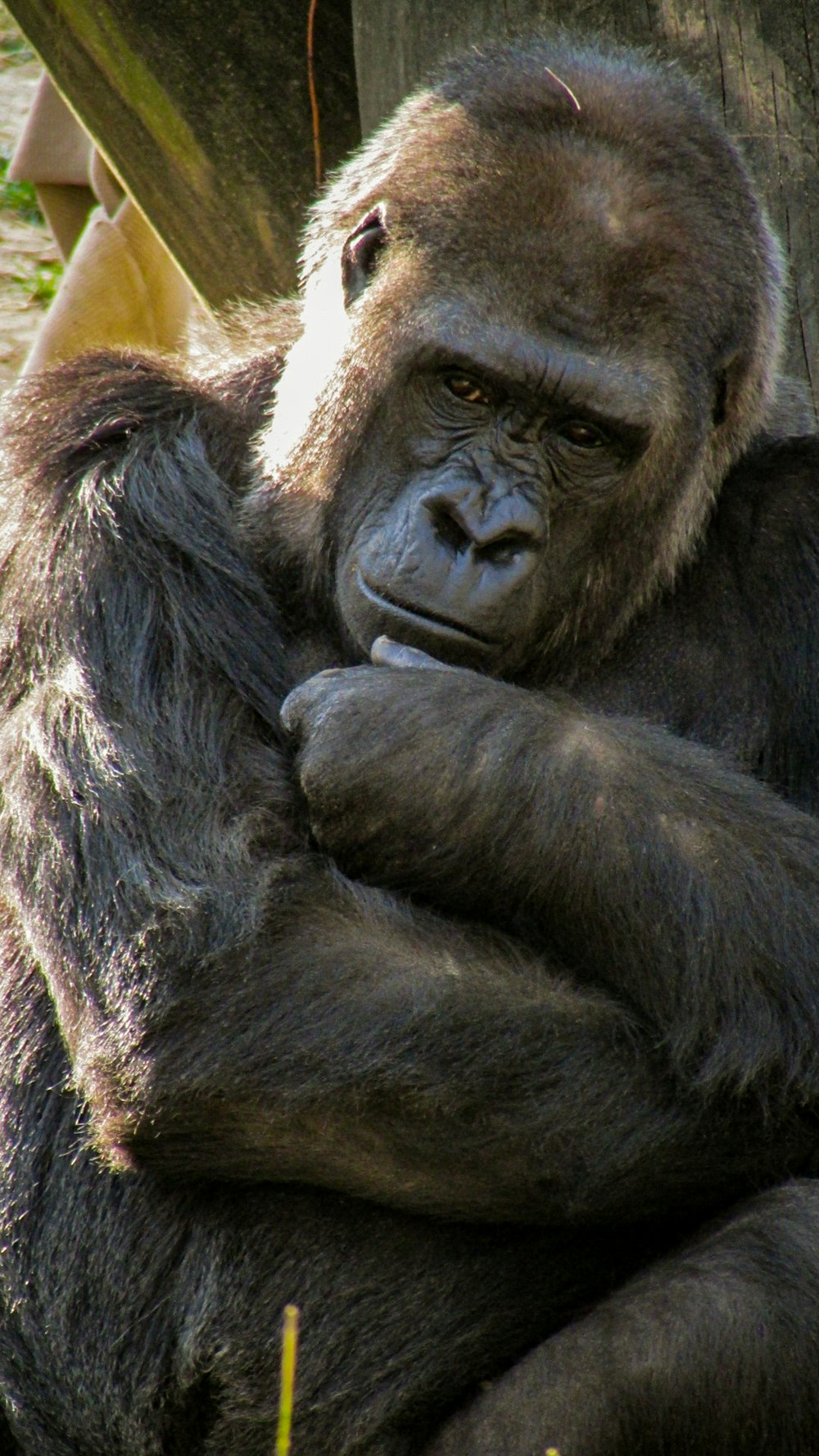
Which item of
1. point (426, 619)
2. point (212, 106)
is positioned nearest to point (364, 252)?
point (426, 619)

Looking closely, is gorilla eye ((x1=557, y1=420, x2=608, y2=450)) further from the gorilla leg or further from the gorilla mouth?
the gorilla leg

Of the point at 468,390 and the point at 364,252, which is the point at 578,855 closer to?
the point at 468,390

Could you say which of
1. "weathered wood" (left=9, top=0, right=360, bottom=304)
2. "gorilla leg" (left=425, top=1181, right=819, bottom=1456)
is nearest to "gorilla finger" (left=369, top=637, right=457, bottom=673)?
"gorilla leg" (left=425, top=1181, right=819, bottom=1456)

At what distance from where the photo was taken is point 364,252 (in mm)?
3633

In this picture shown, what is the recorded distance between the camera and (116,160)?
202 inches

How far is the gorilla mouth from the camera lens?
10.7ft

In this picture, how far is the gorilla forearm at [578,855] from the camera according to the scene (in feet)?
9.99

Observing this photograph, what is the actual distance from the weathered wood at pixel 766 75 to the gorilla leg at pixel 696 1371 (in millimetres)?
2196

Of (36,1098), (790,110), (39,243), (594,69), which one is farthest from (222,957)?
(39,243)

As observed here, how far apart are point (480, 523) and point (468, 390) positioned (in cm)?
29

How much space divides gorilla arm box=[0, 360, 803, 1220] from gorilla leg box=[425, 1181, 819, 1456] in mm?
220

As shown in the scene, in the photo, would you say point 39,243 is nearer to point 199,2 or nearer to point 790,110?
point 199,2

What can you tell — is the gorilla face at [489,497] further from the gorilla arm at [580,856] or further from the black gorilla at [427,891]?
the gorilla arm at [580,856]

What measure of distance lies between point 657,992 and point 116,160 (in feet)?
9.98
